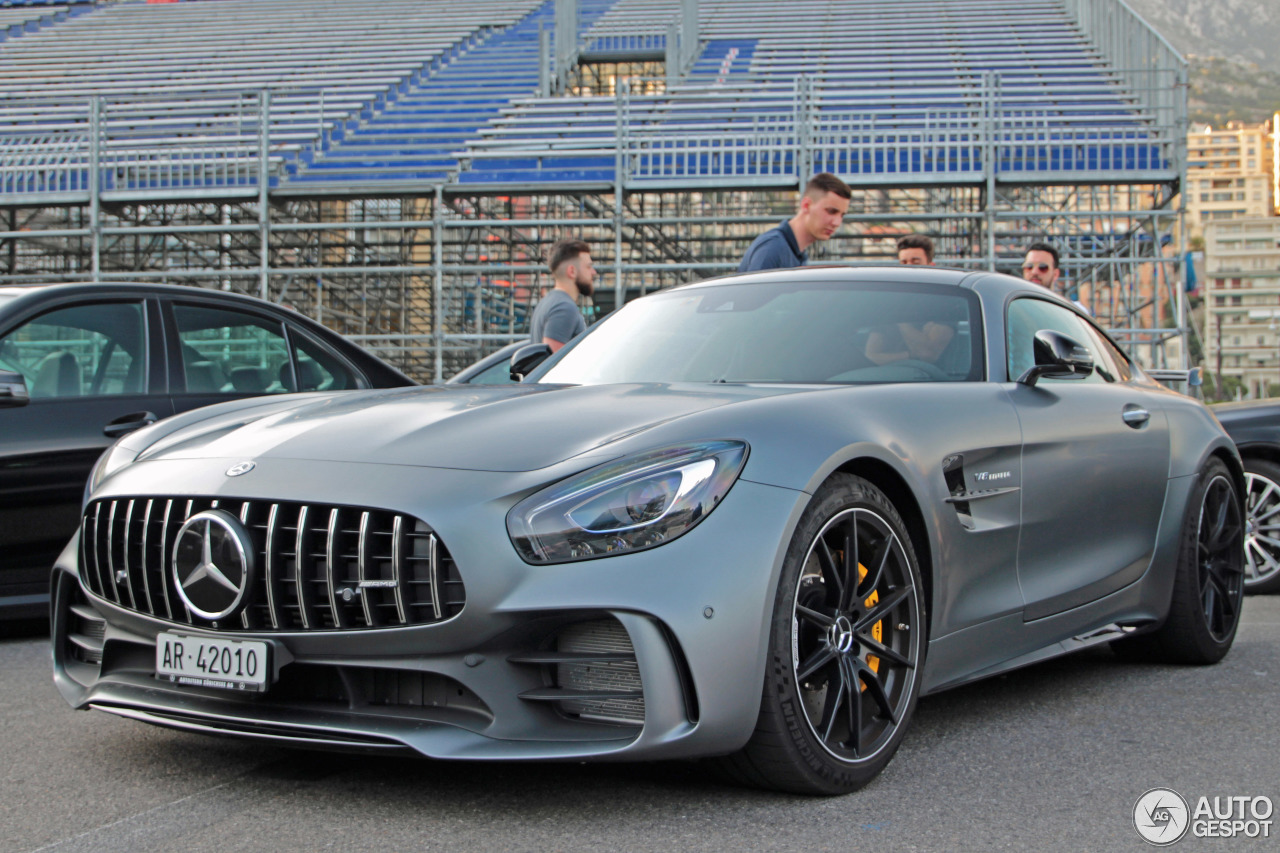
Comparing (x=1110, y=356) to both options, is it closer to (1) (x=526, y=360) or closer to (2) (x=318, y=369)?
(1) (x=526, y=360)

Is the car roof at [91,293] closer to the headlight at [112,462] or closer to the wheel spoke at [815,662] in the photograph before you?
the headlight at [112,462]

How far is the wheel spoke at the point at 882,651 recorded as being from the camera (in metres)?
2.97

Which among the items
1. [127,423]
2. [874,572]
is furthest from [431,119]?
[874,572]

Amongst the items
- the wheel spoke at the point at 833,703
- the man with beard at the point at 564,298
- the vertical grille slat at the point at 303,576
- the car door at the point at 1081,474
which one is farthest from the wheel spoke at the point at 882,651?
the man with beard at the point at 564,298

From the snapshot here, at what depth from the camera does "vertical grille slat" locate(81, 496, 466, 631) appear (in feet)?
8.55

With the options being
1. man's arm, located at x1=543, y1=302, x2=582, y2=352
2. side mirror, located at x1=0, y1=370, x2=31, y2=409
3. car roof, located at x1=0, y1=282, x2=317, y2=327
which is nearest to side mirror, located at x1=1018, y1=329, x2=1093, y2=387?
car roof, located at x1=0, y1=282, x2=317, y2=327

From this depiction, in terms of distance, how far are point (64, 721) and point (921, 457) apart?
2.41m

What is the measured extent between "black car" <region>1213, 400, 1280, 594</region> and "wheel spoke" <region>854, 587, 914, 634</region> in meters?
4.20

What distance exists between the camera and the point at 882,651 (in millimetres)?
3004

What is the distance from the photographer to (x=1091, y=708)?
3.83 metres

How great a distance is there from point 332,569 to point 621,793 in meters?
0.78

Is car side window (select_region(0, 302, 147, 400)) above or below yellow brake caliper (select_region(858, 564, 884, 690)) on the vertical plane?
above

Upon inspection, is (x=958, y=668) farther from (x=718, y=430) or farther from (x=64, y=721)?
(x=64, y=721)

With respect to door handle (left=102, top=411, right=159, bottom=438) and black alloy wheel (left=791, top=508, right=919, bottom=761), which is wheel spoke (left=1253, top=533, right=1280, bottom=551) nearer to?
black alloy wheel (left=791, top=508, right=919, bottom=761)
